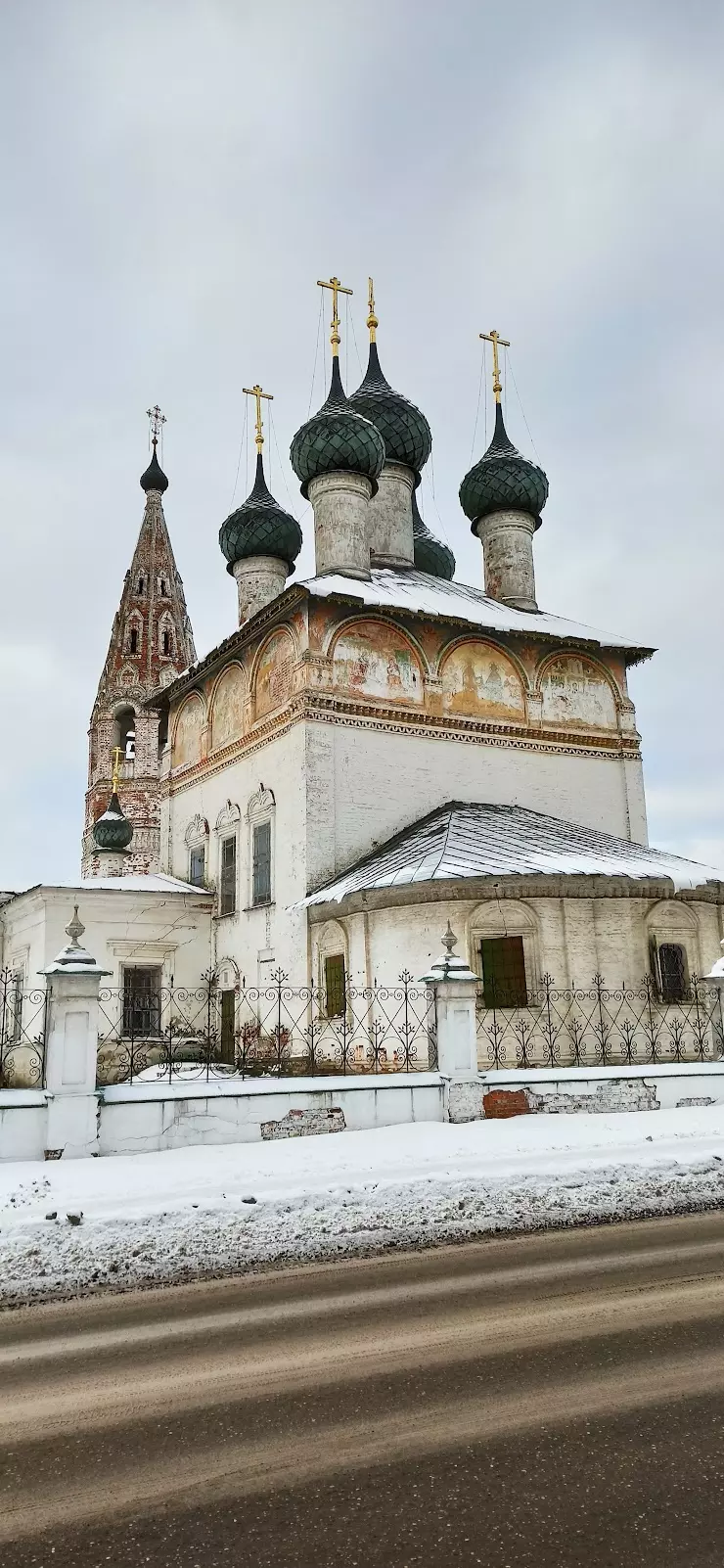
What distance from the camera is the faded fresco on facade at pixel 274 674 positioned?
17.2 m

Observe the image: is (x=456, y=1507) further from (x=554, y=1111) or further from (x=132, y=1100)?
(x=554, y=1111)

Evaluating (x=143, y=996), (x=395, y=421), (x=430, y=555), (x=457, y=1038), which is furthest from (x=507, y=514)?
(x=457, y=1038)

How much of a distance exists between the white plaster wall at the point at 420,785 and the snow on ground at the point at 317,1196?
789cm

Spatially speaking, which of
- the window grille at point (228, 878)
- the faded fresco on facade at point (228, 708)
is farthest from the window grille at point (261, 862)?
the faded fresco on facade at point (228, 708)

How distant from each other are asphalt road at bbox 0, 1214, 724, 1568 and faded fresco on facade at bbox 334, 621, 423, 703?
12.4 m

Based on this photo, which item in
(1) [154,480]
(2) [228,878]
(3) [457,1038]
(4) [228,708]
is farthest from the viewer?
(1) [154,480]

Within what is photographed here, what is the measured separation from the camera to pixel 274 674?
17672 mm

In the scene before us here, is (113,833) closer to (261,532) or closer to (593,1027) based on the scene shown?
(261,532)

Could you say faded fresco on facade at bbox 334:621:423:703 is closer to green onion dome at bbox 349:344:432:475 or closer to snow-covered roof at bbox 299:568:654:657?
snow-covered roof at bbox 299:568:654:657

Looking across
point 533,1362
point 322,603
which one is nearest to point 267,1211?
point 533,1362

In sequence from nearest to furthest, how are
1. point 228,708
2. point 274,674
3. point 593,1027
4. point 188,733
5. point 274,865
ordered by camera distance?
point 593,1027 < point 274,865 < point 274,674 < point 228,708 < point 188,733

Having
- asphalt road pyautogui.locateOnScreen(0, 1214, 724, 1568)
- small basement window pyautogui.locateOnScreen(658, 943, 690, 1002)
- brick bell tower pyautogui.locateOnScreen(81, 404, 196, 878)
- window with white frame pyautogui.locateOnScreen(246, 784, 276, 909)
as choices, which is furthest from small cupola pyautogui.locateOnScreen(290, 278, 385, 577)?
brick bell tower pyautogui.locateOnScreen(81, 404, 196, 878)

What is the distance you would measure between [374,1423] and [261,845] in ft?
47.3

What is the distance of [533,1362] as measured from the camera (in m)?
3.82
